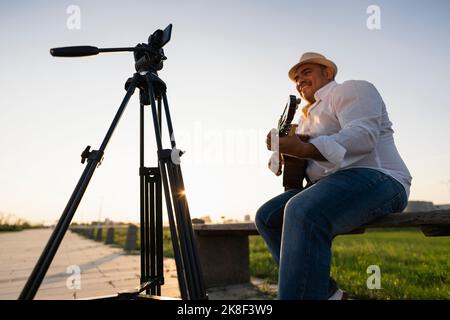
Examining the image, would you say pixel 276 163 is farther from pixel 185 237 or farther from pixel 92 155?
pixel 92 155

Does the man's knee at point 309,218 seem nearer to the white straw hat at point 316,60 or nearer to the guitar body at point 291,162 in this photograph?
the guitar body at point 291,162

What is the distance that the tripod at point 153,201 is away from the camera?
55.2 inches

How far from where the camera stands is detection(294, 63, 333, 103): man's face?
2.39m

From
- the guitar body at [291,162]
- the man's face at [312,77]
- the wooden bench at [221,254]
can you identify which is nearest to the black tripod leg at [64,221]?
the guitar body at [291,162]

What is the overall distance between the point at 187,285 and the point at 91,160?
697 mm

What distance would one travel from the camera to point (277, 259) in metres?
2.26

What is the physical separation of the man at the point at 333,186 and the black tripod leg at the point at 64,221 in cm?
89

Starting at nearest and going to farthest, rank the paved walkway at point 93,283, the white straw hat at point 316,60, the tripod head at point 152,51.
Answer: the tripod head at point 152,51, the white straw hat at point 316,60, the paved walkway at point 93,283

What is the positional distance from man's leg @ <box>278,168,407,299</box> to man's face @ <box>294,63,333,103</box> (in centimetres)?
79

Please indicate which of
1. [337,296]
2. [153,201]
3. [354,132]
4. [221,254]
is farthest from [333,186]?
[221,254]

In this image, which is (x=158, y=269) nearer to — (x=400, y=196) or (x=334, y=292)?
(x=334, y=292)

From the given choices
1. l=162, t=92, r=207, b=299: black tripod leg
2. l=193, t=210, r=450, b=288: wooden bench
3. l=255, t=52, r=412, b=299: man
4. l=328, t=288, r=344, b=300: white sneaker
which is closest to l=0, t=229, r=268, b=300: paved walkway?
l=193, t=210, r=450, b=288: wooden bench

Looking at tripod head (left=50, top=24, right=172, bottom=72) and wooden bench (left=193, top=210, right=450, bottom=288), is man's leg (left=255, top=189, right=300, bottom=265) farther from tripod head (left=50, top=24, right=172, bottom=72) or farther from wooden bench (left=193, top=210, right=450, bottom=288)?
wooden bench (left=193, top=210, right=450, bottom=288)

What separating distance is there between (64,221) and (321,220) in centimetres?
114
